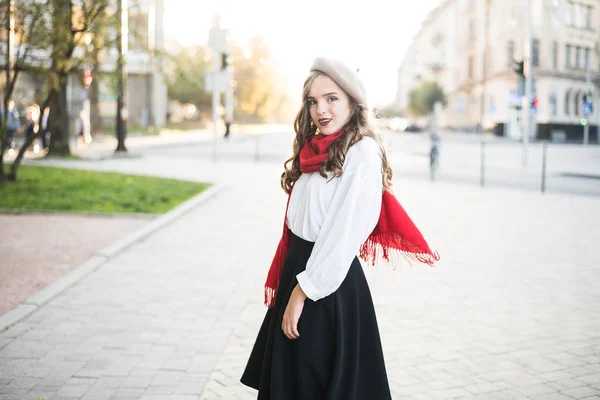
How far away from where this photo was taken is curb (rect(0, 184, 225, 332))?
18.2 ft

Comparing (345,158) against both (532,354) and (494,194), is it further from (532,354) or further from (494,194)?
(494,194)

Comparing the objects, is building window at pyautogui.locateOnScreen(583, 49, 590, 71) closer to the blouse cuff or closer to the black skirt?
the black skirt

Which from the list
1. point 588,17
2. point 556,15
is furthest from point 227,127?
point 588,17

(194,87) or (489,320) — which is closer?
(489,320)

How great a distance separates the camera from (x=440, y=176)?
68.5ft

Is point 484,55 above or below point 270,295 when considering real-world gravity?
above

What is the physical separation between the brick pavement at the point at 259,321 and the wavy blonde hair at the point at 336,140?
67.6 inches

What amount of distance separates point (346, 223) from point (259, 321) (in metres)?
3.12

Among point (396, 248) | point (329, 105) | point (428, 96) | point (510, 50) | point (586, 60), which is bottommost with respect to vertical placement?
point (396, 248)

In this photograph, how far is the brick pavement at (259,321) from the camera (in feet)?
14.0

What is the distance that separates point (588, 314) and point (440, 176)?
15284 mm

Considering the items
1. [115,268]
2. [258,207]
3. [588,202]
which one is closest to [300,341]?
[115,268]

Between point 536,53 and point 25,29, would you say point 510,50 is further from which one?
point 25,29

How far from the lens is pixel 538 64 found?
51781 millimetres
